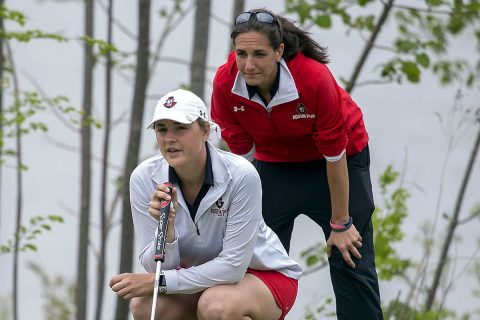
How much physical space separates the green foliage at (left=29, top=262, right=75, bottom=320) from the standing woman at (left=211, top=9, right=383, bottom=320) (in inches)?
257

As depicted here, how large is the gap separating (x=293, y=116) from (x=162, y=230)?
2.98 ft

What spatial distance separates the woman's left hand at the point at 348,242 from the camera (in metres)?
5.52

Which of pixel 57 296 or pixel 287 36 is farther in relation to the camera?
pixel 57 296

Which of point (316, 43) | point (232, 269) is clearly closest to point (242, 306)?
point (232, 269)

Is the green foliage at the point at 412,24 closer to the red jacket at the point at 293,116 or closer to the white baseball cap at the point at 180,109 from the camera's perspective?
the red jacket at the point at 293,116

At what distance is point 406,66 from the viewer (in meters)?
7.49

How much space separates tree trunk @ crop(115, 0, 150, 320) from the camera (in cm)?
722

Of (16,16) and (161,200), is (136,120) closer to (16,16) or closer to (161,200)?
(16,16)

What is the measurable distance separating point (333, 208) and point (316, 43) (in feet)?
2.65

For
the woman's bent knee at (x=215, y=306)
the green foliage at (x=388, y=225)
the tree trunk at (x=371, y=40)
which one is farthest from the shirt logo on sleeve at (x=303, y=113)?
the tree trunk at (x=371, y=40)

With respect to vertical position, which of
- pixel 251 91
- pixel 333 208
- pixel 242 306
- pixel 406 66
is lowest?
pixel 242 306

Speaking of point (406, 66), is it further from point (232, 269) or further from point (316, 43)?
point (232, 269)

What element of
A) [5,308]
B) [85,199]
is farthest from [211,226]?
[5,308]

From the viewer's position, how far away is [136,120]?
736 centimetres
